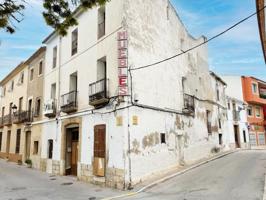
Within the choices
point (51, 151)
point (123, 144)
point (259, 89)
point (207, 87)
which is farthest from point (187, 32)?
point (259, 89)

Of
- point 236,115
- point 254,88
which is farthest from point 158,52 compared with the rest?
point 254,88

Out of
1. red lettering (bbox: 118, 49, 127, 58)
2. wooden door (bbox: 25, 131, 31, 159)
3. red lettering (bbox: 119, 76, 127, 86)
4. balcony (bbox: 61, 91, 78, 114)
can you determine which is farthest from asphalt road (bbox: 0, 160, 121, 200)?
wooden door (bbox: 25, 131, 31, 159)

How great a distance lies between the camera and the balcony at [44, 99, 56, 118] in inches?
599

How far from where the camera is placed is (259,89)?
33.7 m

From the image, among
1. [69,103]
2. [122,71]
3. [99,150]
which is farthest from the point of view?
[69,103]

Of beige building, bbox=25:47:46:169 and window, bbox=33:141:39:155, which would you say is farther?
window, bbox=33:141:39:155

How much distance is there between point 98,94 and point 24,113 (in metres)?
10.9

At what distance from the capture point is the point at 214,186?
895 cm

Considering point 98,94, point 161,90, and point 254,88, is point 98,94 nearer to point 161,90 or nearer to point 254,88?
point 161,90

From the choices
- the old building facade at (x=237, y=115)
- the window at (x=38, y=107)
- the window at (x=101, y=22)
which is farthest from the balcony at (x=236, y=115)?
the window at (x=101, y=22)

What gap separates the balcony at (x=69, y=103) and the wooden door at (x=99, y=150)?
240 centimetres

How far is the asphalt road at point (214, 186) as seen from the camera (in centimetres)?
785

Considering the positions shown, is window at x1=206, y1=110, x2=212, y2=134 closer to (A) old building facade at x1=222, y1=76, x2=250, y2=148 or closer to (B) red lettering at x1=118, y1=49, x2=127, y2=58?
(A) old building facade at x1=222, y1=76, x2=250, y2=148

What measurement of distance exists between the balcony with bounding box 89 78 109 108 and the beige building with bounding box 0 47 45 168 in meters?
7.35
